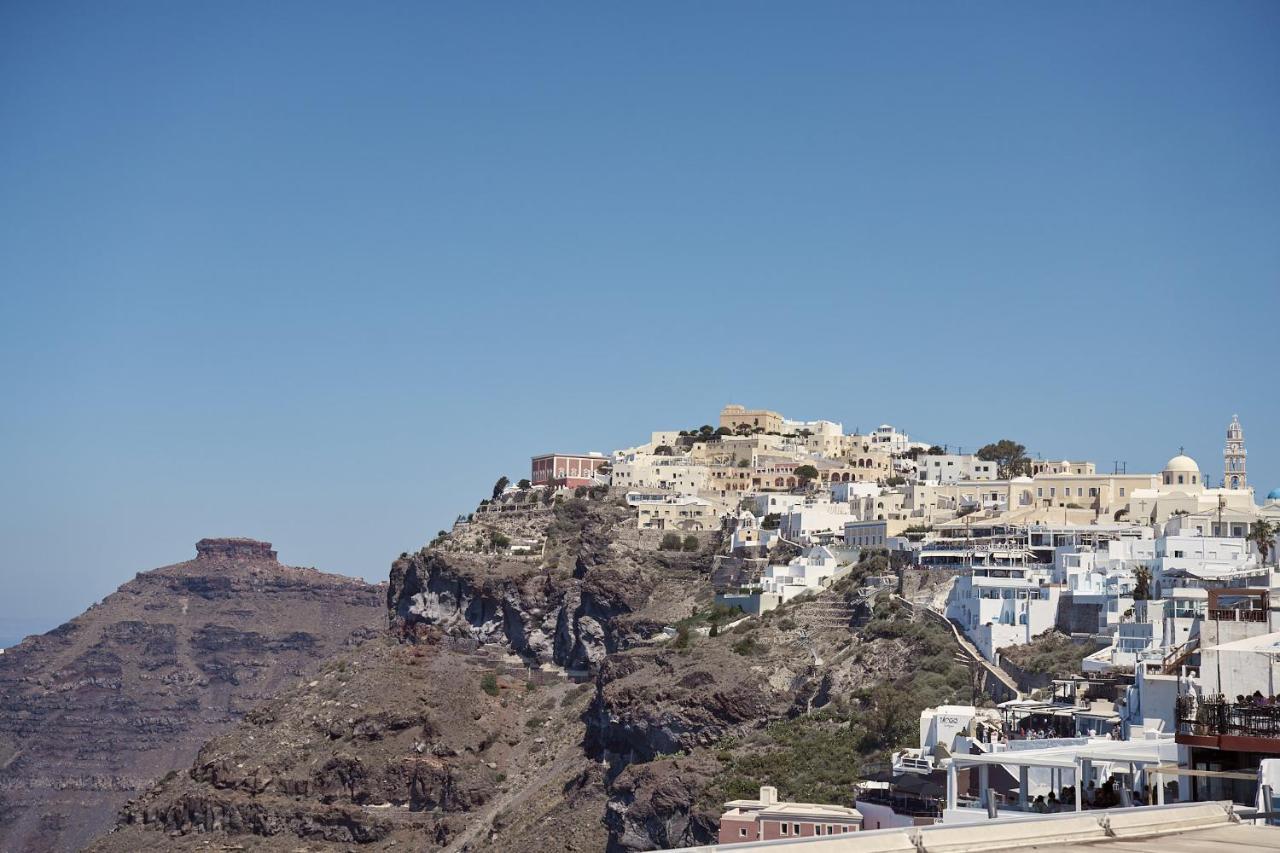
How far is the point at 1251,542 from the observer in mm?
67438

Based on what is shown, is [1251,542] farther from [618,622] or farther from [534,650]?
[534,650]

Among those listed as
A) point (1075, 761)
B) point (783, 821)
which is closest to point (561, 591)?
point (783, 821)

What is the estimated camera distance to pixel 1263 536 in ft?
222

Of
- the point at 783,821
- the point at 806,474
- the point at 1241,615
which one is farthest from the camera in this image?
the point at 806,474

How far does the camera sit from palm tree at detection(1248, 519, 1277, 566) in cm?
6438

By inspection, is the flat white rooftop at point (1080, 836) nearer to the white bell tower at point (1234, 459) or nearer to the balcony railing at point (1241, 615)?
the balcony railing at point (1241, 615)

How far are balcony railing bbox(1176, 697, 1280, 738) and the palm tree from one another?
39.5 metres

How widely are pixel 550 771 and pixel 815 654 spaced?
1969 centimetres

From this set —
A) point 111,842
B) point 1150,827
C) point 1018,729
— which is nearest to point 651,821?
point 1018,729

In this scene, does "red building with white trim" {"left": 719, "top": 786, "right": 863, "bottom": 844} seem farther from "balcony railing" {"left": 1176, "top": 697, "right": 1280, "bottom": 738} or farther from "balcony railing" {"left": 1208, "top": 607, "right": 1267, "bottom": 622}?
"balcony railing" {"left": 1176, "top": 697, "right": 1280, "bottom": 738}

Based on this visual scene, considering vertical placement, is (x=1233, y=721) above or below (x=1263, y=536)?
below

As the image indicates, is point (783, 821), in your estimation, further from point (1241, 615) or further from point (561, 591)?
point (561, 591)

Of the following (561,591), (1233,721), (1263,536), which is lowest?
(1233,721)

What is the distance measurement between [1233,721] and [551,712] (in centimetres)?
8044
